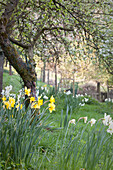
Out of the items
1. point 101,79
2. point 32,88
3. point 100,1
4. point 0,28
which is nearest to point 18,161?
point 32,88

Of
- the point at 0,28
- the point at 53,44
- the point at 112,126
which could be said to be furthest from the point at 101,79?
the point at 112,126

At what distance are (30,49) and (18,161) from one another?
11.4 feet

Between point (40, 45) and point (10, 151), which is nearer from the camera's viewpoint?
point (10, 151)

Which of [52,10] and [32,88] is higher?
[52,10]

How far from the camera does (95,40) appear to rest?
17.8 feet

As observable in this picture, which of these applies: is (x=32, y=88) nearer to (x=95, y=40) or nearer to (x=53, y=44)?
(x=95, y=40)

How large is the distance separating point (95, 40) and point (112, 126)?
13.5 ft

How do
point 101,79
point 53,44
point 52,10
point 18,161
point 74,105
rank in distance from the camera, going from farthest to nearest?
point 101,79
point 53,44
point 74,105
point 52,10
point 18,161

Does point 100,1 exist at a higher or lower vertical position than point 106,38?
higher

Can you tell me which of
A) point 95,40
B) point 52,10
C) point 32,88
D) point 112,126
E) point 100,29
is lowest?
point 112,126

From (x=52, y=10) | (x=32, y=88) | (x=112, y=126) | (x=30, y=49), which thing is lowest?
(x=112, y=126)

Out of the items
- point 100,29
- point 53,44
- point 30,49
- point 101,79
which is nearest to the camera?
point 30,49

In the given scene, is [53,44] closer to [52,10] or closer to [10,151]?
[52,10]

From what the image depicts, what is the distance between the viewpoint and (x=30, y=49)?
16.0 ft
